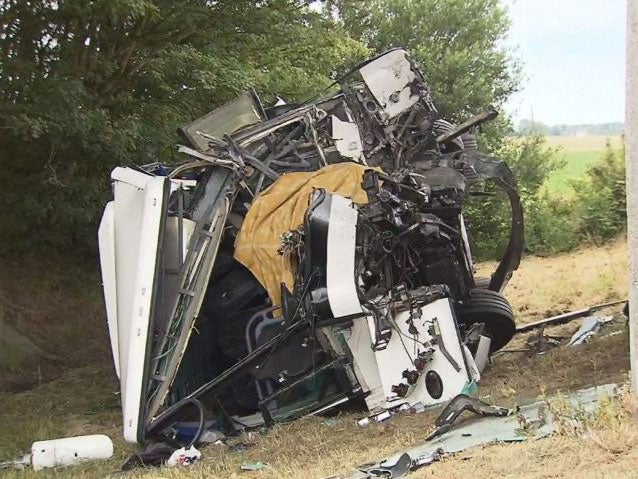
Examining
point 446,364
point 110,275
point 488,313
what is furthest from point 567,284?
point 110,275

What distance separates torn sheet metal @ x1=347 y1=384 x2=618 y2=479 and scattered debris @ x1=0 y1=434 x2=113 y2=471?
2.46m

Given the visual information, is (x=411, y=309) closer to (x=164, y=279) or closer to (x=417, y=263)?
(x=417, y=263)

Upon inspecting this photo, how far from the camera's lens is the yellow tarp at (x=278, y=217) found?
6078 mm

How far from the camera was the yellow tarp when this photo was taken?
19.9ft

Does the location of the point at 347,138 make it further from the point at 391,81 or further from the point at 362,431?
the point at 362,431

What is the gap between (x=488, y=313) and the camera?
23.6 ft

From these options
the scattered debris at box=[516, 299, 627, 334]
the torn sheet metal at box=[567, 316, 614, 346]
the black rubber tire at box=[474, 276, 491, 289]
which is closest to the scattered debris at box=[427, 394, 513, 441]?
the torn sheet metal at box=[567, 316, 614, 346]

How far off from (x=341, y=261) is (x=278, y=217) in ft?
2.67

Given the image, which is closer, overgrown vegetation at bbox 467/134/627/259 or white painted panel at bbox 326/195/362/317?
white painted panel at bbox 326/195/362/317

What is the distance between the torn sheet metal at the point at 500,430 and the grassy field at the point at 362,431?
5.9 inches

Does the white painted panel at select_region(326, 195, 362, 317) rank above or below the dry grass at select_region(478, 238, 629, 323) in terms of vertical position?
above

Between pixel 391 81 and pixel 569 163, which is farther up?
pixel 391 81

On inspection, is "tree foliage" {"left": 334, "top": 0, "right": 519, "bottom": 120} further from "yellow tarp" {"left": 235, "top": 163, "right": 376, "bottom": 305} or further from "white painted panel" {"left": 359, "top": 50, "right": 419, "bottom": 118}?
"yellow tarp" {"left": 235, "top": 163, "right": 376, "bottom": 305}

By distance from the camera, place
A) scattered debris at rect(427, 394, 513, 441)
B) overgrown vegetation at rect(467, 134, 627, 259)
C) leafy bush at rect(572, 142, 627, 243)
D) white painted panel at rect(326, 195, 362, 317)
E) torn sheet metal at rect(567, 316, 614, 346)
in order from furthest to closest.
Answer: leafy bush at rect(572, 142, 627, 243) < overgrown vegetation at rect(467, 134, 627, 259) < torn sheet metal at rect(567, 316, 614, 346) < white painted panel at rect(326, 195, 362, 317) < scattered debris at rect(427, 394, 513, 441)
